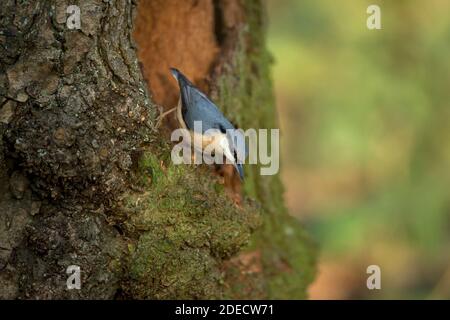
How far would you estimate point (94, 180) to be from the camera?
2.29 meters

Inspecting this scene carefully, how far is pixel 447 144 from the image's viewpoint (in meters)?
4.45

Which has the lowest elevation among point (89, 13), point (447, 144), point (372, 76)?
point (447, 144)

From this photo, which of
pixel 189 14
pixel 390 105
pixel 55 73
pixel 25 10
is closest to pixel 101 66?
pixel 55 73

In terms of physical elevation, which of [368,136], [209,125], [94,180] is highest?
[209,125]

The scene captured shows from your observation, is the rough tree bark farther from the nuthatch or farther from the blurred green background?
the blurred green background

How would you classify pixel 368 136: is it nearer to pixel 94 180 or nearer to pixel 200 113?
pixel 200 113

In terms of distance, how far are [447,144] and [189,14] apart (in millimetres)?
2188

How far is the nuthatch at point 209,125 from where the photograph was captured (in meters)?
2.63

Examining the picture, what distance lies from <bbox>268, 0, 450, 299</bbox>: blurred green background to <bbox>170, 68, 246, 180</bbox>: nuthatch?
2126 mm

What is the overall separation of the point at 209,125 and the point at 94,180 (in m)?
0.55

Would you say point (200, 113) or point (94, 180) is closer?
point (94, 180)

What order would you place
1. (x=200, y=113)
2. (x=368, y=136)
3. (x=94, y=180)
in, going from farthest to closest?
(x=368, y=136) < (x=200, y=113) < (x=94, y=180)

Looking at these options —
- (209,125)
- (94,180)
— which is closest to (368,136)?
(209,125)
